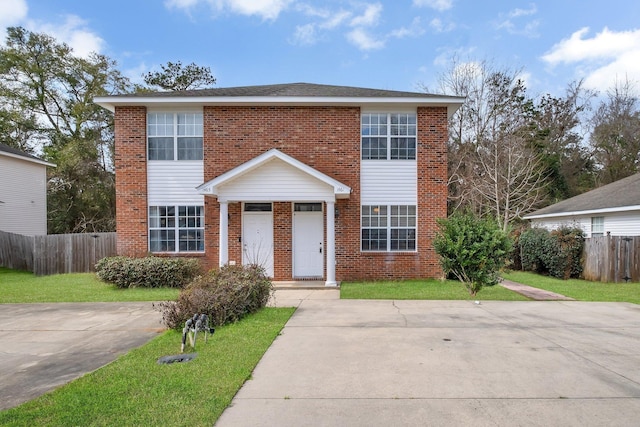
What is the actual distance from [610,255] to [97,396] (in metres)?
16.2

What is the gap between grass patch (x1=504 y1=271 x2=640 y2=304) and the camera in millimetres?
10741

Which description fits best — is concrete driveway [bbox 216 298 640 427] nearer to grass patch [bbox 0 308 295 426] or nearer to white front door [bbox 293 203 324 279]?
grass patch [bbox 0 308 295 426]

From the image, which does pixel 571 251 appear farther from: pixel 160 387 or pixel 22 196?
pixel 22 196

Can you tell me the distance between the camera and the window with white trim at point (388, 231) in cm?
1353

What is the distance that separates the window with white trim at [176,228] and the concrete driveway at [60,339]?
12.7 feet

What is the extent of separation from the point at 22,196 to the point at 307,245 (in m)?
18.7

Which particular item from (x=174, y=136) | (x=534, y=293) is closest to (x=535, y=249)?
(x=534, y=293)

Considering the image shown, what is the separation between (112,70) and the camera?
31.2 metres

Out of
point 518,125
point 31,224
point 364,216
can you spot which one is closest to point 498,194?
point 518,125

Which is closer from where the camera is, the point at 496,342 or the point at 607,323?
the point at 496,342

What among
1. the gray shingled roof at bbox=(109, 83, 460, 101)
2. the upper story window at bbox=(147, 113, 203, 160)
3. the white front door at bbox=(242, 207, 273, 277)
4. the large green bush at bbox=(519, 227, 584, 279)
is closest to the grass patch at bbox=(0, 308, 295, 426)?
the white front door at bbox=(242, 207, 273, 277)

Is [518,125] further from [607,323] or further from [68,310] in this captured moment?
[68,310]

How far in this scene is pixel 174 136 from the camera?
13.6 meters

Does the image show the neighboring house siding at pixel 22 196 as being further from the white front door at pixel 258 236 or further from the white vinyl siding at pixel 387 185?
the white vinyl siding at pixel 387 185
